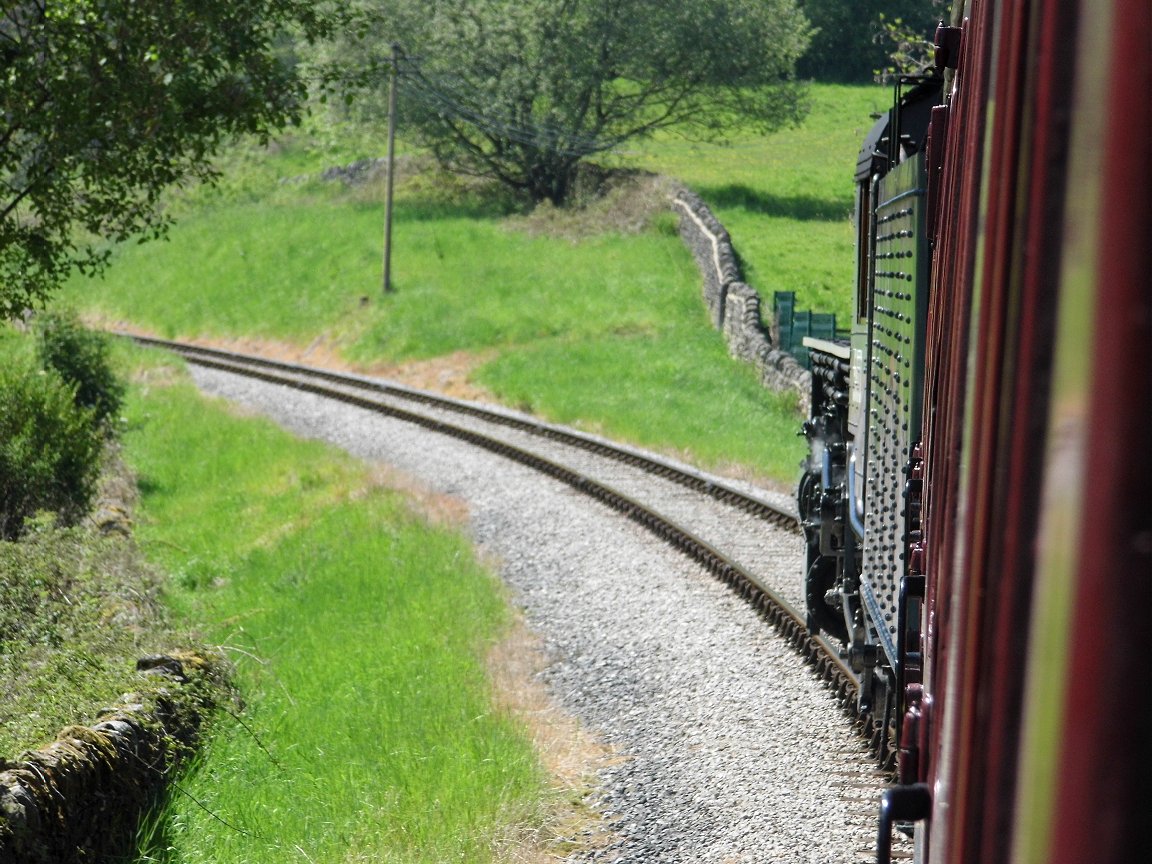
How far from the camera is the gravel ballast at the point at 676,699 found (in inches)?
256

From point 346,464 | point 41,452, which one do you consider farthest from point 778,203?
point 41,452

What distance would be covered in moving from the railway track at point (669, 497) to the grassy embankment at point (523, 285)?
128cm

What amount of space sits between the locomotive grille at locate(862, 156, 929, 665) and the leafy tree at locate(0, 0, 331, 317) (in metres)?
6.32

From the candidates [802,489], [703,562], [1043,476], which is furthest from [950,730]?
[703,562]

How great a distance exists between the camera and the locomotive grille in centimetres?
499

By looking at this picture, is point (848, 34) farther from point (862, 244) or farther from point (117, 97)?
point (862, 244)

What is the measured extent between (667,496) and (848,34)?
5855cm

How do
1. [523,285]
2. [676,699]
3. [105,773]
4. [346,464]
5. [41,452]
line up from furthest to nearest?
[523,285], [346,464], [41,452], [676,699], [105,773]

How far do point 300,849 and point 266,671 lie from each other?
131 inches

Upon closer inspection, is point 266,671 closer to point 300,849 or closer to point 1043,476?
point 300,849

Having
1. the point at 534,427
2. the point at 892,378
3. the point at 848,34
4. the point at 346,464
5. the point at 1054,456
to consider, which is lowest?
the point at 534,427

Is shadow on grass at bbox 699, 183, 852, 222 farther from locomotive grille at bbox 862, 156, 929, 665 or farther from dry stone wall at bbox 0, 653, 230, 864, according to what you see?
locomotive grille at bbox 862, 156, 929, 665

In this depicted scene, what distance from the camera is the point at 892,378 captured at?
5.57 meters

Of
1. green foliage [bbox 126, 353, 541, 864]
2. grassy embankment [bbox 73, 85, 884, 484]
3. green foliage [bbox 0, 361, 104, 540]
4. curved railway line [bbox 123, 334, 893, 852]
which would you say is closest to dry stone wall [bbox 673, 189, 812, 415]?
grassy embankment [bbox 73, 85, 884, 484]
